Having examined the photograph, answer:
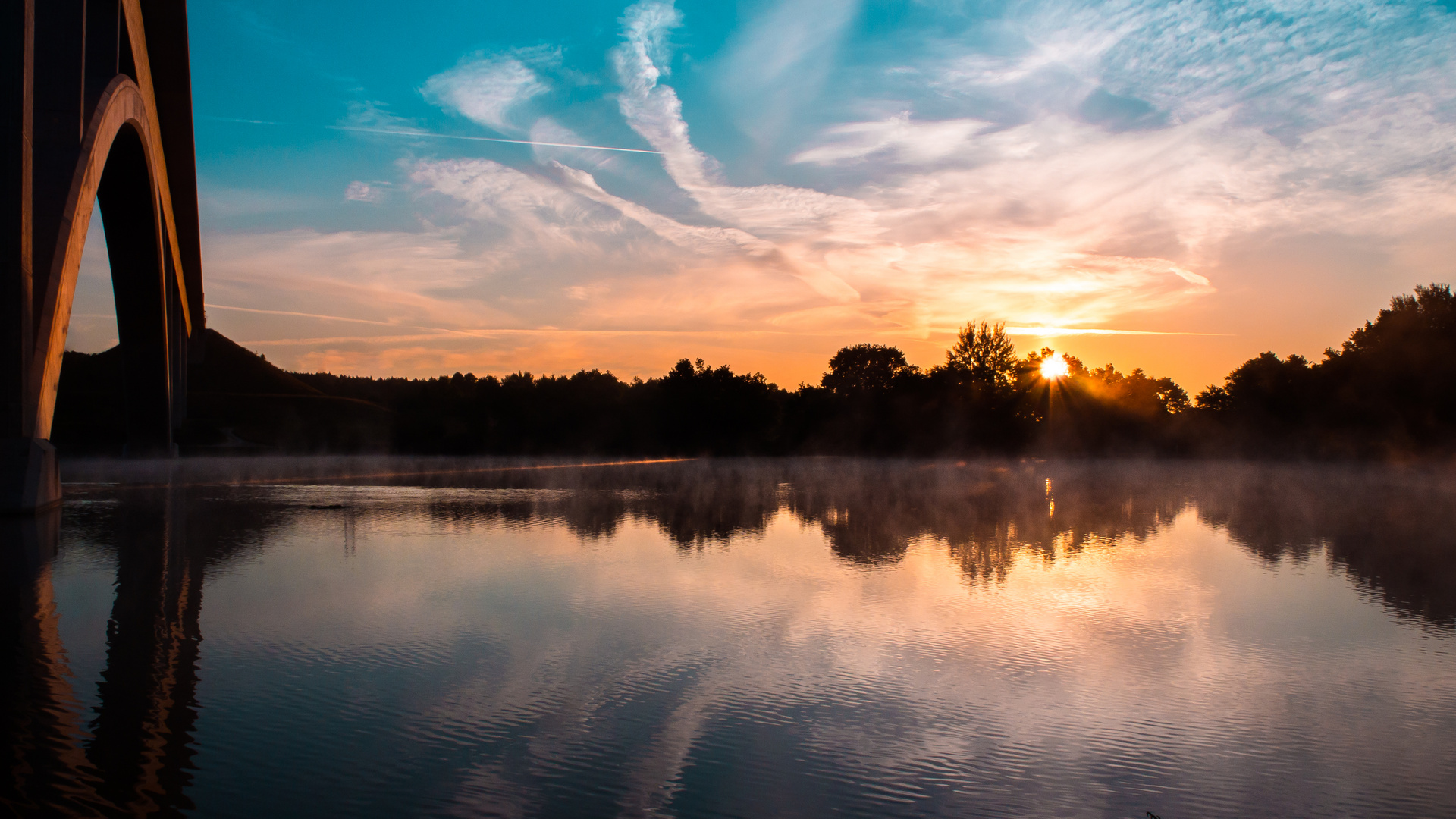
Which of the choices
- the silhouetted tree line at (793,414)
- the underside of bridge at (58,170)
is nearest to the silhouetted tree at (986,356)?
the silhouetted tree line at (793,414)

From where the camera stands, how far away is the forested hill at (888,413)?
60.1 meters

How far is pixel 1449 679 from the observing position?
708 cm

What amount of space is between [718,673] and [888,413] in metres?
75.3

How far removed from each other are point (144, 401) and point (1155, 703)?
4173 cm

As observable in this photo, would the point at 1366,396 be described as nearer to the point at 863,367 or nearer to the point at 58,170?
the point at 863,367

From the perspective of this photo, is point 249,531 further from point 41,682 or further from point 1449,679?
point 1449,679

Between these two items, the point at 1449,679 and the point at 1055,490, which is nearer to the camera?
the point at 1449,679

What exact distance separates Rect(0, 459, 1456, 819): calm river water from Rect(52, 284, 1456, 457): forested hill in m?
54.4

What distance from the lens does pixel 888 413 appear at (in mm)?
80750

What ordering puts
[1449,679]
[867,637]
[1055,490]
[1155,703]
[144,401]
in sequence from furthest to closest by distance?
[144,401] < [1055,490] < [867,637] < [1449,679] < [1155,703]

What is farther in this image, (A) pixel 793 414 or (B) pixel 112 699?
(A) pixel 793 414

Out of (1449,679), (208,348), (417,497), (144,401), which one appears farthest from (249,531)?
(208,348)

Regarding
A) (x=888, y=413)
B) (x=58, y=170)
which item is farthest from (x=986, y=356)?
(x=58, y=170)

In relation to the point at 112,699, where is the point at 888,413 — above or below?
above
